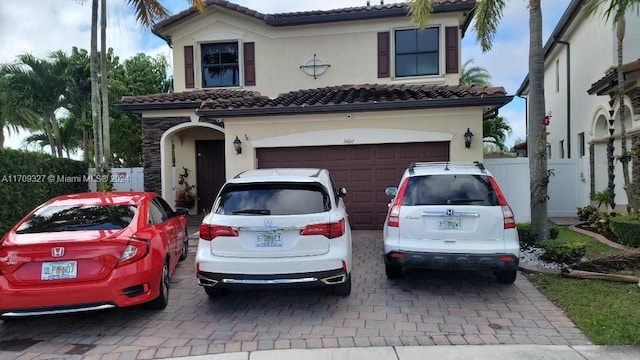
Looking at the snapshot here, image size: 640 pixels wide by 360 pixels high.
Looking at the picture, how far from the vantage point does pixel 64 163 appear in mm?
11586

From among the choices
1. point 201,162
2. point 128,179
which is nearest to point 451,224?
point 201,162

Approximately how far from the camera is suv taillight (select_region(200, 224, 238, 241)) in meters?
4.87

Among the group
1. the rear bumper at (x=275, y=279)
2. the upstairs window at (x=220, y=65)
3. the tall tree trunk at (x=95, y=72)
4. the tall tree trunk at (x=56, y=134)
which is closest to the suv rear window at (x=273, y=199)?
the rear bumper at (x=275, y=279)

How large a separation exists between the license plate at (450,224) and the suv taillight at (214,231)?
2.63 metres

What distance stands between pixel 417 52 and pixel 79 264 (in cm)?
1140

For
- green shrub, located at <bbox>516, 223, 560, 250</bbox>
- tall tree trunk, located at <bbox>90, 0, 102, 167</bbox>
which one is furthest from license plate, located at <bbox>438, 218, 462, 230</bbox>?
tall tree trunk, located at <bbox>90, 0, 102, 167</bbox>

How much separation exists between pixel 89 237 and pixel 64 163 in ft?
27.5

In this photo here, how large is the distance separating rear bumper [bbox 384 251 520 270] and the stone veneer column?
30.9 ft

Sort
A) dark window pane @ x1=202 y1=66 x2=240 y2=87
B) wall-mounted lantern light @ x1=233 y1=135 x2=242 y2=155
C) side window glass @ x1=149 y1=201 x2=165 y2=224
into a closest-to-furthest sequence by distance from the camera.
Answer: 1. side window glass @ x1=149 y1=201 x2=165 y2=224
2. wall-mounted lantern light @ x1=233 y1=135 x2=242 y2=155
3. dark window pane @ x1=202 y1=66 x2=240 y2=87

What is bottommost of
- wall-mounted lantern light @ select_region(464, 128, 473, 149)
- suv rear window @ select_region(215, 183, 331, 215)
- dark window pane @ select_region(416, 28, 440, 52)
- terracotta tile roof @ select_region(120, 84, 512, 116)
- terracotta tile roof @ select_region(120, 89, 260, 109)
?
suv rear window @ select_region(215, 183, 331, 215)

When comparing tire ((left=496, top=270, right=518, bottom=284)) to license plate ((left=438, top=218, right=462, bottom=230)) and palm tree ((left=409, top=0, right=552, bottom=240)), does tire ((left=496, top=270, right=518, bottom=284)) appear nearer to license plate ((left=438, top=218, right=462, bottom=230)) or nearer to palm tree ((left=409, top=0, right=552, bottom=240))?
license plate ((left=438, top=218, right=462, bottom=230))

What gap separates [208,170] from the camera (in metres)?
14.3

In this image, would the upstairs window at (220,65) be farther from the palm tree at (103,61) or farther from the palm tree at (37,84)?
the palm tree at (37,84)

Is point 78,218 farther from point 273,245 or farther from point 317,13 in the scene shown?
point 317,13
